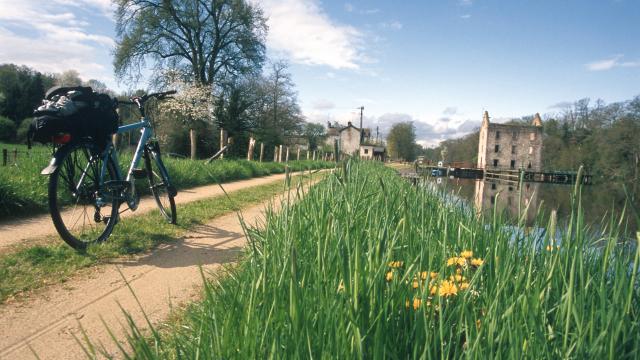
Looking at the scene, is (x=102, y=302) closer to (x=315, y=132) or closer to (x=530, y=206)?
(x=530, y=206)

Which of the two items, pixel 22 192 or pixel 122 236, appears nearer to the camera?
pixel 122 236

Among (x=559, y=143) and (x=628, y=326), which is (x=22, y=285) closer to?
(x=628, y=326)

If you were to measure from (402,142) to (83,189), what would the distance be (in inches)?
3975

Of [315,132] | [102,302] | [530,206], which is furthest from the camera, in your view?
[315,132]

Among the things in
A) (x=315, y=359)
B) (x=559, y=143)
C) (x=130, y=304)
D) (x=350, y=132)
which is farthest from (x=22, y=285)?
(x=350, y=132)

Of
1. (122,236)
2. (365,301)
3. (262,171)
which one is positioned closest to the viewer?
(365,301)

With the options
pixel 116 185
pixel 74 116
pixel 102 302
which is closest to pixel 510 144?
pixel 116 185

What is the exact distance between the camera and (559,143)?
73.1m

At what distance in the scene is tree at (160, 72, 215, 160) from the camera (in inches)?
1368

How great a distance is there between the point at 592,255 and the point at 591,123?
3338 inches

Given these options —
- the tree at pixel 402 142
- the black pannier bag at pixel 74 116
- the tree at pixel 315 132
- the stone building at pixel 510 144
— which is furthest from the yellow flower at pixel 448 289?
the tree at pixel 402 142

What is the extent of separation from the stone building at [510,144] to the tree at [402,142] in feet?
83.9

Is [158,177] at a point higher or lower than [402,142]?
lower

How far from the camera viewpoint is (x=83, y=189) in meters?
3.64
